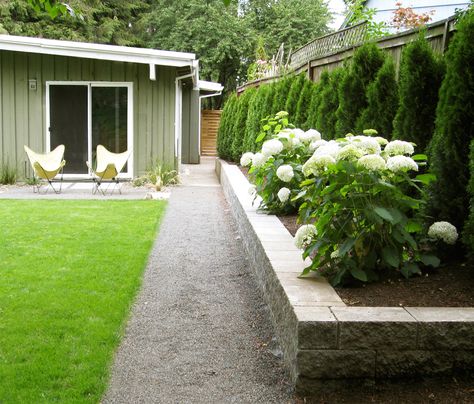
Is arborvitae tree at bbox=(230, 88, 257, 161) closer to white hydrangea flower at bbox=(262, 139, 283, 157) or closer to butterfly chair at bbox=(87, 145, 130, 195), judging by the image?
butterfly chair at bbox=(87, 145, 130, 195)

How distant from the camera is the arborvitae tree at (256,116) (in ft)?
36.3

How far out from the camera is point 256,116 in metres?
11.7

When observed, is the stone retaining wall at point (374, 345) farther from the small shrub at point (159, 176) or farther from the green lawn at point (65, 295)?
the small shrub at point (159, 176)

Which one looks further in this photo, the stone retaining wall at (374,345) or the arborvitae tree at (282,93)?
the arborvitae tree at (282,93)

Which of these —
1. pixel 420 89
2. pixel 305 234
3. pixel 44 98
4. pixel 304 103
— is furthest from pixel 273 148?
pixel 44 98

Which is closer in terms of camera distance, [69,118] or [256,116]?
[69,118]

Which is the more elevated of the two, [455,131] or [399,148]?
[455,131]

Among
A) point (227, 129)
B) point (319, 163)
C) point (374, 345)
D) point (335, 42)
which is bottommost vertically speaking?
point (374, 345)

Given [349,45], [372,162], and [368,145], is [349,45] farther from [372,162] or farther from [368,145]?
[372,162]

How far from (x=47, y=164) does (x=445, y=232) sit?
8.43 metres

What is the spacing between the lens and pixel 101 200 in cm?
943

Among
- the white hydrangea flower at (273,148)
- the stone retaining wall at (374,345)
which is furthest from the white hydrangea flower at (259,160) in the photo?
the stone retaining wall at (374,345)

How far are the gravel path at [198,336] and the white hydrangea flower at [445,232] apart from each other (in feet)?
3.89

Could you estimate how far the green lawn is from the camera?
118 inches
